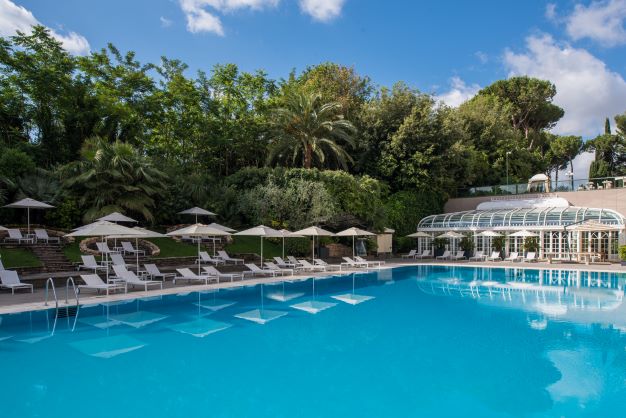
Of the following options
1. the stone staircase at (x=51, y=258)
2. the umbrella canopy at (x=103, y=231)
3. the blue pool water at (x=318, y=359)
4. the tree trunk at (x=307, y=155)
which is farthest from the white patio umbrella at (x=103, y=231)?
the tree trunk at (x=307, y=155)

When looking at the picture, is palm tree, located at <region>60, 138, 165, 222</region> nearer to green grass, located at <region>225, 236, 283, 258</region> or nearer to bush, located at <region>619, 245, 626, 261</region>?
green grass, located at <region>225, 236, 283, 258</region>

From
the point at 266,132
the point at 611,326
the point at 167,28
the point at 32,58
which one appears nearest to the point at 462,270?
the point at 611,326

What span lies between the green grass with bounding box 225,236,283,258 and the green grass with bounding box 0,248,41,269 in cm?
929

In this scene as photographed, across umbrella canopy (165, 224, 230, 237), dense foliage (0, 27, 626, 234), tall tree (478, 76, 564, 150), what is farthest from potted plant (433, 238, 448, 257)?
tall tree (478, 76, 564, 150)

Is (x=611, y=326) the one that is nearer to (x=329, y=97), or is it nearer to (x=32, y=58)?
(x=329, y=97)

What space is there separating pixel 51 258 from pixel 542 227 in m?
28.4

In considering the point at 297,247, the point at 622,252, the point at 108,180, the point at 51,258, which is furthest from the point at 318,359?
the point at 622,252

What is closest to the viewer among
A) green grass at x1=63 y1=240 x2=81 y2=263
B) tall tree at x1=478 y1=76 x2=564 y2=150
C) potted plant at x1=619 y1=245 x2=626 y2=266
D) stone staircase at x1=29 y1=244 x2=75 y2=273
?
stone staircase at x1=29 y1=244 x2=75 y2=273

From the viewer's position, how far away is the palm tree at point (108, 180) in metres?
22.4

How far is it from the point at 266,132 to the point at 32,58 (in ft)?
50.7

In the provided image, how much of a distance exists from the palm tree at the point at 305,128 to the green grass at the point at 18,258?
55.1 ft

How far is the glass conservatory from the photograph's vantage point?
2766 centimetres

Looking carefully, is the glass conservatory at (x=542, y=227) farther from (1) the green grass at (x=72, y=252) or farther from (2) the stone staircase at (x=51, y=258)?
(2) the stone staircase at (x=51, y=258)

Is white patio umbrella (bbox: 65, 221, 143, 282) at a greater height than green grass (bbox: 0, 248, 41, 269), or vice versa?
white patio umbrella (bbox: 65, 221, 143, 282)
